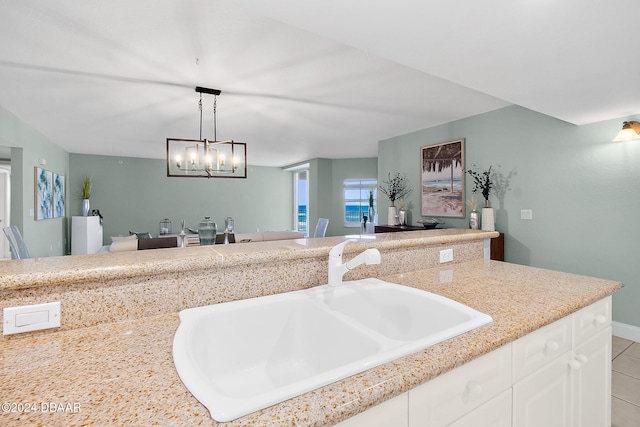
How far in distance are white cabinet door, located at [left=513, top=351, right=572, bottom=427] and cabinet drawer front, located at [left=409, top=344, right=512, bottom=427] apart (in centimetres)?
11

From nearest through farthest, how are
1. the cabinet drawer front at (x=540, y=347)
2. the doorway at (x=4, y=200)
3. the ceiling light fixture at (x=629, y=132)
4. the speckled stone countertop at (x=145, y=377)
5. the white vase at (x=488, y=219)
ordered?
1. the speckled stone countertop at (x=145, y=377)
2. the cabinet drawer front at (x=540, y=347)
3. the ceiling light fixture at (x=629, y=132)
4. the white vase at (x=488, y=219)
5. the doorway at (x=4, y=200)

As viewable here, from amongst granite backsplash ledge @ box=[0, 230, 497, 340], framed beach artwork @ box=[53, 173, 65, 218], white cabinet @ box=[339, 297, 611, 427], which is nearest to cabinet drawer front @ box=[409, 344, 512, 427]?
white cabinet @ box=[339, 297, 611, 427]

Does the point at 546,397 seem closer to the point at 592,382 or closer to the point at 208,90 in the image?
the point at 592,382

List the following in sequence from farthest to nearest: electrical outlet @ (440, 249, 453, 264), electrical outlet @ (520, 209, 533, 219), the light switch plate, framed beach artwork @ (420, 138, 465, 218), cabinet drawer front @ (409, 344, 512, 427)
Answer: framed beach artwork @ (420, 138, 465, 218) < electrical outlet @ (520, 209, 533, 219) < electrical outlet @ (440, 249, 453, 264) < the light switch plate < cabinet drawer front @ (409, 344, 512, 427)

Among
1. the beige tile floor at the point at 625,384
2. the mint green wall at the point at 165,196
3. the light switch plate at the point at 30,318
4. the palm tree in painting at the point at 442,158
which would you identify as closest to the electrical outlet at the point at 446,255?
the beige tile floor at the point at 625,384

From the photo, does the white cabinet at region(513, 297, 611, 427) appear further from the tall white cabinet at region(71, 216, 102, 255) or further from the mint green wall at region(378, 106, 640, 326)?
the tall white cabinet at region(71, 216, 102, 255)

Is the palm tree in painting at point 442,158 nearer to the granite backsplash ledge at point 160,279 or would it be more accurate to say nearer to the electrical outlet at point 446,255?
the electrical outlet at point 446,255

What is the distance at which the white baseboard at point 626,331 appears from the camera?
107 inches

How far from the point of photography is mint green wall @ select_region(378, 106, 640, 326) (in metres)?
2.72

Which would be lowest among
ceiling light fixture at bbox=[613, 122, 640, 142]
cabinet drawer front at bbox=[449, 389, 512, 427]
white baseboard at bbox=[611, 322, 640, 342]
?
white baseboard at bbox=[611, 322, 640, 342]

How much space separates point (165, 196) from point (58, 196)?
2.04 m

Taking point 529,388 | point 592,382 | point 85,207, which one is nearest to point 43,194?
point 85,207

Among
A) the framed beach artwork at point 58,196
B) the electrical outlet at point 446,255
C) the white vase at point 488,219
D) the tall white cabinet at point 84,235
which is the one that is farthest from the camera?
the tall white cabinet at point 84,235

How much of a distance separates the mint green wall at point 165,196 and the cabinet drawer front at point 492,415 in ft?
25.1
